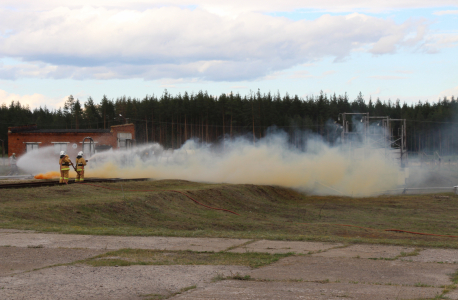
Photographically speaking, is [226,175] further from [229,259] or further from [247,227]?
[229,259]

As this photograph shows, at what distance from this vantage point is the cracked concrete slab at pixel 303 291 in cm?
669

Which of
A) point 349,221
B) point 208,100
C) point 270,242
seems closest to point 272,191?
point 349,221

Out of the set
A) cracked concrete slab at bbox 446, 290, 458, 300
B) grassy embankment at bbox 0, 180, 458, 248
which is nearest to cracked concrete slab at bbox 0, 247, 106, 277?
grassy embankment at bbox 0, 180, 458, 248

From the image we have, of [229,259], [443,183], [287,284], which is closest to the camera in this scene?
[287,284]

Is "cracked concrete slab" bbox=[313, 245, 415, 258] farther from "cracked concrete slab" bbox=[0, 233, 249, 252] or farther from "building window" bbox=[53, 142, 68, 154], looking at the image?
"building window" bbox=[53, 142, 68, 154]

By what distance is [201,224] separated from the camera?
17719 millimetres

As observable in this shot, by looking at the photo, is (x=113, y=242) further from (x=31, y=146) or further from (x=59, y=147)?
(x=31, y=146)

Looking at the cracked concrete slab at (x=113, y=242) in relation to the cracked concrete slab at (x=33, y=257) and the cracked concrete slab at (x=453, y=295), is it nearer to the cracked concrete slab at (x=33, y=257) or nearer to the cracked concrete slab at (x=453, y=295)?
the cracked concrete slab at (x=33, y=257)

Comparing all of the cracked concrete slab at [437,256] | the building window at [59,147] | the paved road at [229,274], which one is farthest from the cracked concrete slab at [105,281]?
the building window at [59,147]

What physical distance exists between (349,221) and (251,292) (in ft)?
53.2

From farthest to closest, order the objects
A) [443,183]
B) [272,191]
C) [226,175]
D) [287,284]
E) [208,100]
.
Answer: [208,100] < [443,183] < [226,175] < [272,191] < [287,284]

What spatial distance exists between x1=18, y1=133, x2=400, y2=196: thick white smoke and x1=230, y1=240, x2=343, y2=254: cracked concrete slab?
26.3 metres

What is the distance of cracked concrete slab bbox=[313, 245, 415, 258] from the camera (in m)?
10.3

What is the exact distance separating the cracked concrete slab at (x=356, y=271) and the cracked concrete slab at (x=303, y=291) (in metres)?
0.45
